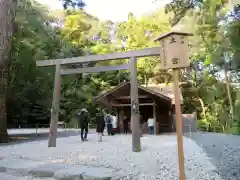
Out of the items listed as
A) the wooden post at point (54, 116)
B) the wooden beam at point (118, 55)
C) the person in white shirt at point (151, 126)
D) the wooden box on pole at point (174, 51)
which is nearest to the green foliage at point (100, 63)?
the wooden beam at point (118, 55)

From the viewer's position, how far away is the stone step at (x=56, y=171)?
4968 millimetres

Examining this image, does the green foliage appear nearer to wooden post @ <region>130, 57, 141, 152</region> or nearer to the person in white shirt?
the person in white shirt

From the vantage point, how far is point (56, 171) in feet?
17.6

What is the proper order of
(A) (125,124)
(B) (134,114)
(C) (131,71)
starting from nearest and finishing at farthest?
1. (B) (134,114)
2. (C) (131,71)
3. (A) (125,124)

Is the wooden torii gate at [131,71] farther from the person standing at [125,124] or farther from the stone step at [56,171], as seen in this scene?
the person standing at [125,124]

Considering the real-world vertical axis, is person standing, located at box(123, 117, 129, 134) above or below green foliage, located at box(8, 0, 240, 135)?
below

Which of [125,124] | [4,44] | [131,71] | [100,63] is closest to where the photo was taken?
[131,71]

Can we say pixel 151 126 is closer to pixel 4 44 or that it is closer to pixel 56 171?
pixel 4 44

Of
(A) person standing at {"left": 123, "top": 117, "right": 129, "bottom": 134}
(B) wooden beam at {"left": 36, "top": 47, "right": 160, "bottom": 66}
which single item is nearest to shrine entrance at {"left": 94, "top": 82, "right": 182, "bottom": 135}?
(A) person standing at {"left": 123, "top": 117, "right": 129, "bottom": 134}

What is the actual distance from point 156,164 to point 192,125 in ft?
44.0

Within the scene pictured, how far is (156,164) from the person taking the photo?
605cm

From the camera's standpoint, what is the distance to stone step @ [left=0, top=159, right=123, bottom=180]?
4.97 m

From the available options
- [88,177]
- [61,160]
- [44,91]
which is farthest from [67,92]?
[88,177]

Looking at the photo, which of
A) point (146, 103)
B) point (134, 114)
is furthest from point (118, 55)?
point (146, 103)
